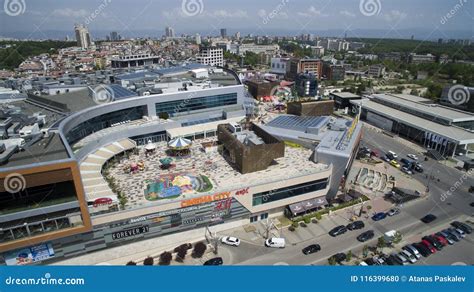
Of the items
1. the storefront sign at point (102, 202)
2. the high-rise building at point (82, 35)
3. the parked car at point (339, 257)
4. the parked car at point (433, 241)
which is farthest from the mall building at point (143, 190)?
the high-rise building at point (82, 35)

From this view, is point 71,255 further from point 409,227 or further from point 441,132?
point 441,132

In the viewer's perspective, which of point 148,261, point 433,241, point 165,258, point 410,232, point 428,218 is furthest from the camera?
point 428,218

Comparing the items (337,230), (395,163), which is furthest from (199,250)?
(395,163)

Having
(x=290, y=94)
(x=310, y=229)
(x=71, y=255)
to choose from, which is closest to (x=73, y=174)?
(x=71, y=255)

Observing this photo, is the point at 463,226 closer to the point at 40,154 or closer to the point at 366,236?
the point at 366,236

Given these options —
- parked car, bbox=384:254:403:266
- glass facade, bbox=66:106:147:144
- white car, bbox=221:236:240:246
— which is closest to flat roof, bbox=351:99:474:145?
parked car, bbox=384:254:403:266

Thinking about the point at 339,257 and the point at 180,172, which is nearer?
the point at 339,257

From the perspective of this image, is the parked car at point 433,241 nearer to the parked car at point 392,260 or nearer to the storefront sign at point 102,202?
the parked car at point 392,260

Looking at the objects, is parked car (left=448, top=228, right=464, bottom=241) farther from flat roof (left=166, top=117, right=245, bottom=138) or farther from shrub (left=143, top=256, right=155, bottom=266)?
flat roof (left=166, top=117, right=245, bottom=138)
